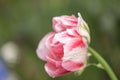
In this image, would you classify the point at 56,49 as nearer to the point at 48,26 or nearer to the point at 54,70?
the point at 54,70

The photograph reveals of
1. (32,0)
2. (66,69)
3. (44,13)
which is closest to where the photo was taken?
(66,69)

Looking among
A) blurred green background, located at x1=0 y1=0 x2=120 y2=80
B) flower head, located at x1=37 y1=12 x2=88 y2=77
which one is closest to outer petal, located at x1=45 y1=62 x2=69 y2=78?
flower head, located at x1=37 y1=12 x2=88 y2=77

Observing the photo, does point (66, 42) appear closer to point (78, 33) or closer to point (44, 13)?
point (78, 33)

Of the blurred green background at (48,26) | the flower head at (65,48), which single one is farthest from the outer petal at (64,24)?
the blurred green background at (48,26)

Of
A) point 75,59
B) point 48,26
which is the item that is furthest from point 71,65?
point 48,26

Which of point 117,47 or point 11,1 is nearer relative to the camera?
point 117,47

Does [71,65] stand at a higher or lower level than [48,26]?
higher

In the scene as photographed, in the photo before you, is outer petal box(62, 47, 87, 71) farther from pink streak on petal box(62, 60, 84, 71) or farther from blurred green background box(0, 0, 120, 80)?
blurred green background box(0, 0, 120, 80)

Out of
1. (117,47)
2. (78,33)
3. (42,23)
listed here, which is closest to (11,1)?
(42,23)
